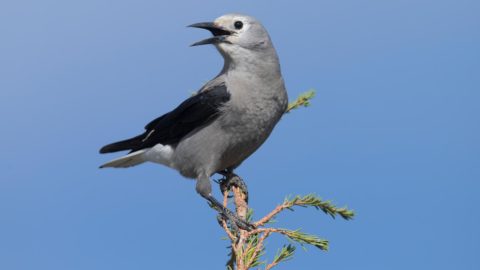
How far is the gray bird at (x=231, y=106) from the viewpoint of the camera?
4.53 metres

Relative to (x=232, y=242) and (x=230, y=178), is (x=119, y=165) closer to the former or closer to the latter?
(x=230, y=178)

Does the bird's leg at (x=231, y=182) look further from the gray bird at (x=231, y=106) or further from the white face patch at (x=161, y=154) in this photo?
the white face patch at (x=161, y=154)

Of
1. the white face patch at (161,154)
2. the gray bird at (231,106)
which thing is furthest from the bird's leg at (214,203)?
the white face patch at (161,154)

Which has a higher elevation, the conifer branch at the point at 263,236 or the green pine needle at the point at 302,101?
the green pine needle at the point at 302,101

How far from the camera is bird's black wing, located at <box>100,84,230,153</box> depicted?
180 inches

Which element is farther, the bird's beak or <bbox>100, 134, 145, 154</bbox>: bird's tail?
<bbox>100, 134, 145, 154</bbox>: bird's tail

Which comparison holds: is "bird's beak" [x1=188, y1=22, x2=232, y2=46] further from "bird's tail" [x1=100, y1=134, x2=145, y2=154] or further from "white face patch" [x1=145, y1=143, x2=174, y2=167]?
"bird's tail" [x1=100, y1=134, x2=145, y2=154]

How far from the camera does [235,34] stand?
15.1ft

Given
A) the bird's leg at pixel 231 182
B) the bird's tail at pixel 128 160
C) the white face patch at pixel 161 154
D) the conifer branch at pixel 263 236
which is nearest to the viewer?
the conifer branch at pixel 263 236

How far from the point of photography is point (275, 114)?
15.1ft

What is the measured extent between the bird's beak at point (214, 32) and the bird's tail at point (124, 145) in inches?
38.8

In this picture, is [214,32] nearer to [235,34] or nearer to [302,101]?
[235,34]

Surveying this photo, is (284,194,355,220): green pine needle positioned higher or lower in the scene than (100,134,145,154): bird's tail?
lower

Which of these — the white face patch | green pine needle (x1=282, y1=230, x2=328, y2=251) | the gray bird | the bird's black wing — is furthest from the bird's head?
green pine needle (x1=282, y1=230, x2=328, y2=251)
